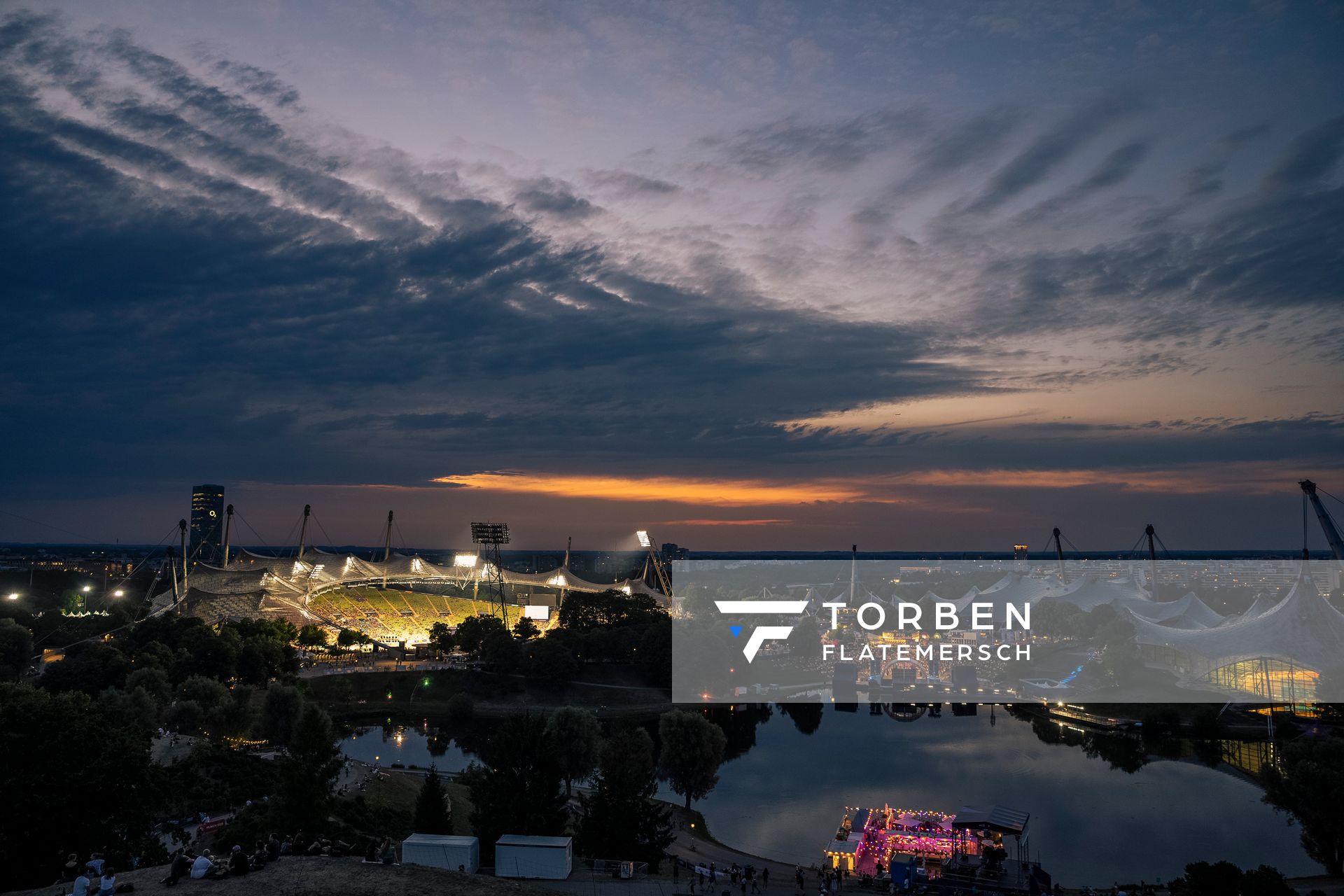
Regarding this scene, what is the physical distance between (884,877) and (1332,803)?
14.0 meters

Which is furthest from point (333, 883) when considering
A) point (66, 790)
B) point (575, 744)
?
point (575, 744)

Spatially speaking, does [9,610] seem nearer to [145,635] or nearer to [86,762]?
[145,635]

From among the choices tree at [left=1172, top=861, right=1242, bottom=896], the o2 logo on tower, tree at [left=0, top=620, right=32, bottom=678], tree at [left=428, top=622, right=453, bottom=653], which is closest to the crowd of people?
tree at [left=1172, top=861, right=1242, bottom=896]

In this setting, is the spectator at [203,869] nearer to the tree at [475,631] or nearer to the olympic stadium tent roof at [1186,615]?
the tree at [475,631]

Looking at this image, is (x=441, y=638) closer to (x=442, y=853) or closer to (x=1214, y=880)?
(x=442, y=853)

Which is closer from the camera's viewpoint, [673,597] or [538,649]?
[538,649]

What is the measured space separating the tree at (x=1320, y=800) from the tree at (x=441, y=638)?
5092 centimetres

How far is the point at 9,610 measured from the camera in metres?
63.7

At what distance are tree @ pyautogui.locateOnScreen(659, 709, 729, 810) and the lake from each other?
848 millimetres

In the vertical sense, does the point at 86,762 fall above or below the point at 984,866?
above

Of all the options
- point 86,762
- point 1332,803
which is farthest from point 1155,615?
point 86,762

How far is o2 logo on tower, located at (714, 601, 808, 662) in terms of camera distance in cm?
4769

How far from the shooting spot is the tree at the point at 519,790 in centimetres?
1953

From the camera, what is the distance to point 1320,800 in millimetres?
26125
